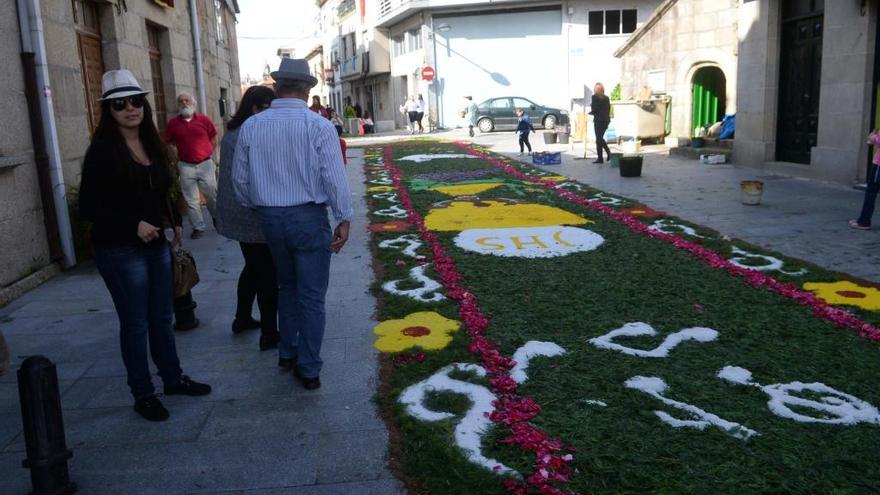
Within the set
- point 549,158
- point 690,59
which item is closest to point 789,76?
point 549,158

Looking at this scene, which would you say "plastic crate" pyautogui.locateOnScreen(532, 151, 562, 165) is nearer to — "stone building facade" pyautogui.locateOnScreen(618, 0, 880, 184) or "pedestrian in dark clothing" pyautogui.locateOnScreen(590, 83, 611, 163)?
"pedestrian in dark clothing" pyautogui.locateOnScreen(590, 83, 611, 163)

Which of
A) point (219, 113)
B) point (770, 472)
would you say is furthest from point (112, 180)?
point (219, 113)

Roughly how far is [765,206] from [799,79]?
4.42 m

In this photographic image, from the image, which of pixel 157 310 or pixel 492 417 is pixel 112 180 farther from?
pixel 492 417

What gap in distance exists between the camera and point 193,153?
862 cm

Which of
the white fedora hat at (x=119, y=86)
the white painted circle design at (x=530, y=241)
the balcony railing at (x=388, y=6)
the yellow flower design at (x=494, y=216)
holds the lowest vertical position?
the white painted circle design at (x=530, y=241)

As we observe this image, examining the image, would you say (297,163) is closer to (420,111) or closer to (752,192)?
(752,192)

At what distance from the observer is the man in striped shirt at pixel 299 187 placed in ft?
13.1

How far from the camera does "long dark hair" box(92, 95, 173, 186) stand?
3.72 metres

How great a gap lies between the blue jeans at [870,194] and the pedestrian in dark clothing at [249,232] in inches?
249

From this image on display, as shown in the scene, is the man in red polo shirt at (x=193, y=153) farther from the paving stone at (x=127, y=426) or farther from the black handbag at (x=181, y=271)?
the paving stone at (x=127, y=426)

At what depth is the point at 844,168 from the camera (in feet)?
37.1

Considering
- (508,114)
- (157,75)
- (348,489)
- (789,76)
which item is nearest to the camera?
(348,489)

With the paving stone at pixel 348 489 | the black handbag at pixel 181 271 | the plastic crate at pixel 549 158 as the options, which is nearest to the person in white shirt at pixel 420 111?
the plastic crate at pixel 549 158
